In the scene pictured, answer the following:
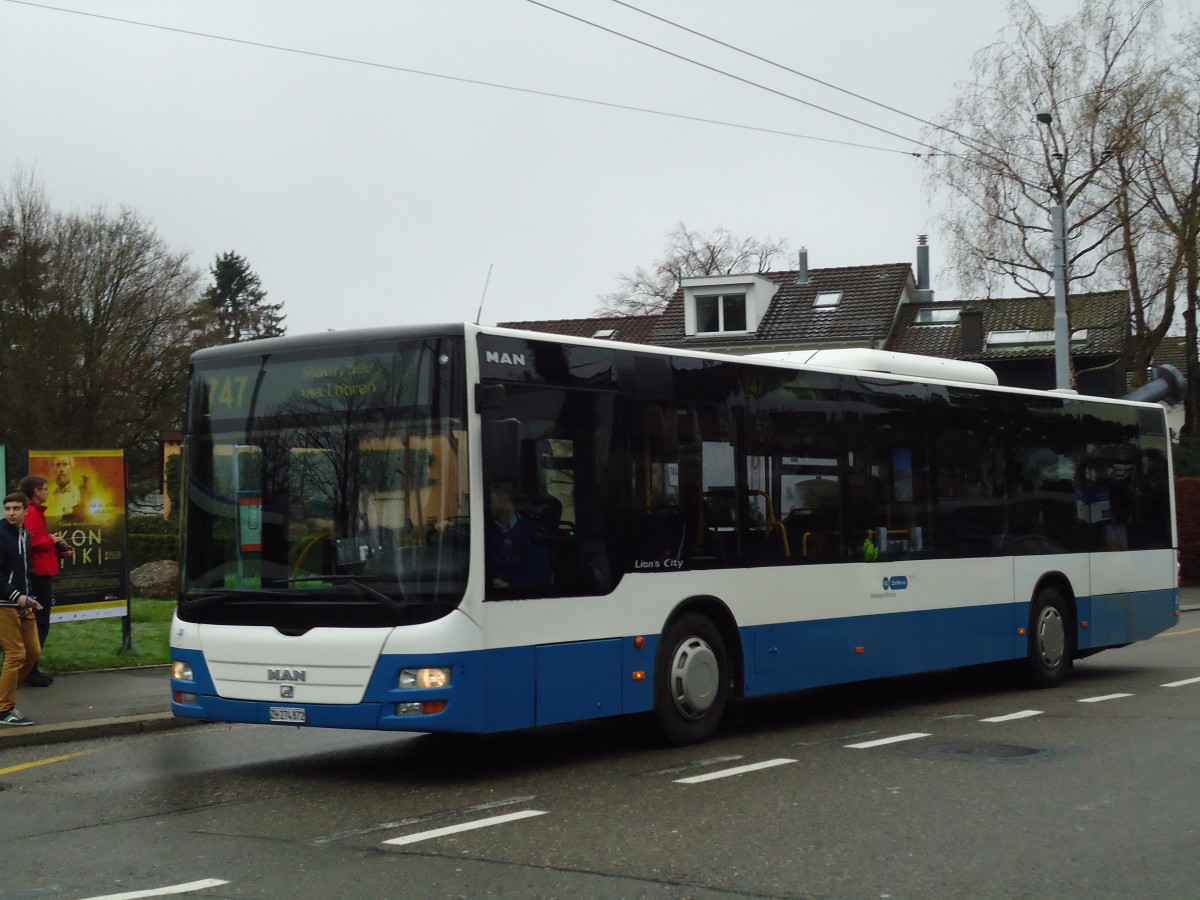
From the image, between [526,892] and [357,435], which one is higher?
[357,435]

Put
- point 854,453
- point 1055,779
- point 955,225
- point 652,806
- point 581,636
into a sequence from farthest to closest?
1. point 955,225
2. point 854,453
3. point 581,636
4. point 1055,779
5. point 652,806

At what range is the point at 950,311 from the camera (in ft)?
184

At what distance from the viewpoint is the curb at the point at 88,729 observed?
1162 cm

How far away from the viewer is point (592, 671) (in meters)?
10.0

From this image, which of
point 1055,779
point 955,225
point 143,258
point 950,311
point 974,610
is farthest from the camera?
point 950,311

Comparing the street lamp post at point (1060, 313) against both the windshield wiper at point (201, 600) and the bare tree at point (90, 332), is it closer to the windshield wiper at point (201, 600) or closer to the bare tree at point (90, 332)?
the windshield wiper at point (201, 600)

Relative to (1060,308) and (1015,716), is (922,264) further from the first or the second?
(1015,716)

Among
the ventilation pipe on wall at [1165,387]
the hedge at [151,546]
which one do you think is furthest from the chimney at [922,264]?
the hedge at [151,546]

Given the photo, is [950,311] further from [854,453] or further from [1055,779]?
[1055,779]

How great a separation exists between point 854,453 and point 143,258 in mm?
43814

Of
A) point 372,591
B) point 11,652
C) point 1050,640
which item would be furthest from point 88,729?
point 1050,640

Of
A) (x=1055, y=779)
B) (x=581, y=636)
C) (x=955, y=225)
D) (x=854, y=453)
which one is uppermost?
(x=955, y=225)

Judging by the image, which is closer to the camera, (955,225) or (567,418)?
(567,418)

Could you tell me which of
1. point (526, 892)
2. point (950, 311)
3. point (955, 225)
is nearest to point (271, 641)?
point (526, 892)
